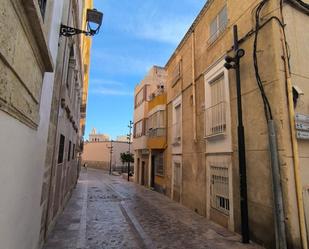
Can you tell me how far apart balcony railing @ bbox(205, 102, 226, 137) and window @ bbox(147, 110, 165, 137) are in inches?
265

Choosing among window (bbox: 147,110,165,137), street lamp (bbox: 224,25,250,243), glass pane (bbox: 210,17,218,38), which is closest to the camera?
street lamp (bbox: 224,25,250,243)

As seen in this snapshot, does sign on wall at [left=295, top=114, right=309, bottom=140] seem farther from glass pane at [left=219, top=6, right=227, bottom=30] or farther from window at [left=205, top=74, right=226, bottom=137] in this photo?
glass pane at [left=219, top=6, right=227, bottom=30]

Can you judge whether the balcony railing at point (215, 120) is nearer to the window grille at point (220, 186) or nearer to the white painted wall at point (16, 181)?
the window grille at point (220, 186)

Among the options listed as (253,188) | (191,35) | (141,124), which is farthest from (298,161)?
(141,124)

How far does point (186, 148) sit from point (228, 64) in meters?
5.47

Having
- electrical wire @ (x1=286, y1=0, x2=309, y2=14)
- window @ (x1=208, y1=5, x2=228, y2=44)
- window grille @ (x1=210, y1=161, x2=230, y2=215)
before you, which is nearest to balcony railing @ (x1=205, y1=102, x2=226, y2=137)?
window grille @ (x1=210, y1=161, x2=230, y2=215)

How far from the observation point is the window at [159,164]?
636 inches

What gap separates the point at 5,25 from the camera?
189 centimetres

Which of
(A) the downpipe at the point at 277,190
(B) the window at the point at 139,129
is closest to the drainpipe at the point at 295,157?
(A) the downpipe at the point at 277,190

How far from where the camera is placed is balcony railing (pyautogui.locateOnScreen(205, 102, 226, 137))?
8227 millimetres

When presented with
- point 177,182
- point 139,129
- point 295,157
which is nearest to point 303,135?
point 295,157

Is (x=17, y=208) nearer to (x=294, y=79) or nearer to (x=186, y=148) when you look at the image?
(x=294, y=79)

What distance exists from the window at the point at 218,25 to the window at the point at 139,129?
12.3 m

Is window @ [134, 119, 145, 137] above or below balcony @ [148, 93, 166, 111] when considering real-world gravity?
below
